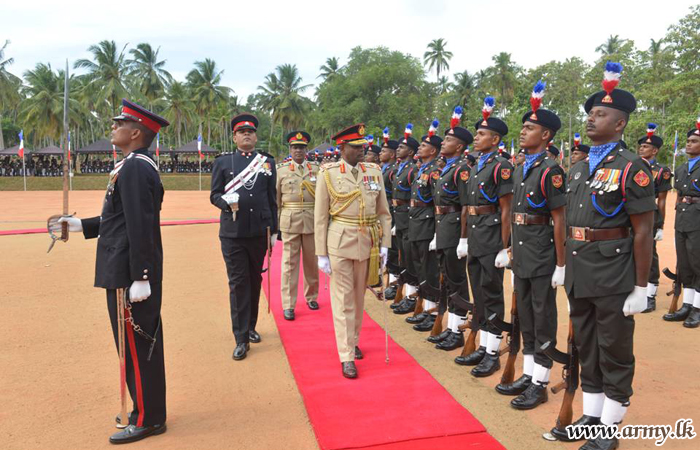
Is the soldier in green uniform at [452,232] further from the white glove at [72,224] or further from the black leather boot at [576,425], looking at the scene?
the white glove at [72,224]

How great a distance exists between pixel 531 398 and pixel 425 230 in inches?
96.6

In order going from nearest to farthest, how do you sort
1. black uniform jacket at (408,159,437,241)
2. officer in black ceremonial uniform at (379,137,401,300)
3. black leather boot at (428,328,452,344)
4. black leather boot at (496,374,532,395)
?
black leather boot at (496,374,532,395) < black leather boot at (428,328,452,344) < black uniform jacket at (408,159,437,241) < officer in black ceremonial uniform at (379,137,401,300)

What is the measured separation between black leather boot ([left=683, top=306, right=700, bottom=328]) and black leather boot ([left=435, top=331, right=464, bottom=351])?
2.87 meters

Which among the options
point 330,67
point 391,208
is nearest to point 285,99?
point 330,67

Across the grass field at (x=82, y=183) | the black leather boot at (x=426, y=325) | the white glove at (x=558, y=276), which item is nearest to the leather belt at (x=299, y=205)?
the black leather boot at (x=426, y=325)

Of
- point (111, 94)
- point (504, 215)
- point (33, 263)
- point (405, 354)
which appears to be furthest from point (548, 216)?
point (111, 94)

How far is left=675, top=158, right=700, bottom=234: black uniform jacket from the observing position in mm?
6031

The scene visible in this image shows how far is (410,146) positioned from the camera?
7383mm

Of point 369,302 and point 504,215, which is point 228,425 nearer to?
point 504,215

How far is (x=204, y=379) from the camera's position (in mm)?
4398

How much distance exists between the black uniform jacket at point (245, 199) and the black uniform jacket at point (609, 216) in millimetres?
3003

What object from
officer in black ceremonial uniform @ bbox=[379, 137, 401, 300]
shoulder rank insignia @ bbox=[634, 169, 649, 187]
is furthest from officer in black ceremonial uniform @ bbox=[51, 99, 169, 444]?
officer in black ceremonial uniform @ bbox=[379, 137, 401, 300]

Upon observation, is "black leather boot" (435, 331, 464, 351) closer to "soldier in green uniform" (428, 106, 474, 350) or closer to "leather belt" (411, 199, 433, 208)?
"soldier in green uniform" (428, 106, 474, 350)
